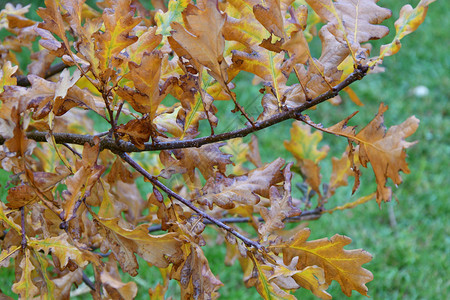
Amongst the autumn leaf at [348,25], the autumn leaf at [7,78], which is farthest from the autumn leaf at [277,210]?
the autumn leaf at [7,78]

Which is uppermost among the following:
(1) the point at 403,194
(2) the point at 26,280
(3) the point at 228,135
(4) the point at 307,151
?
(3) the point at 228,135

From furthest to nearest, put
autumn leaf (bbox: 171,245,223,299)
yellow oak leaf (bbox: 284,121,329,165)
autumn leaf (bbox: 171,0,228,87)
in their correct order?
yellow oak leaf (bbox: 284,121,329,165) → autumn leaf (bbox: 171,245,223,299) → autumn leaf (bbox: 171,0,228,87)

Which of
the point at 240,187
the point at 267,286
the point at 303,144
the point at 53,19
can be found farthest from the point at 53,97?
the point at 303,144

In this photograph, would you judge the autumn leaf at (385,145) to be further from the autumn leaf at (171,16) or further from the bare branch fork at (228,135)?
the autumn leaf at (171,16)

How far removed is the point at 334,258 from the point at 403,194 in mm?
2236

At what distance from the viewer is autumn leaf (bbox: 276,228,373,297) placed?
34.7 inches

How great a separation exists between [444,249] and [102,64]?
2236 mm

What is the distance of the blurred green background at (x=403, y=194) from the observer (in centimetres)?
228

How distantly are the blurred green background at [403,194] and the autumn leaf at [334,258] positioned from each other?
282mm

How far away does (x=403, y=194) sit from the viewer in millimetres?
2957

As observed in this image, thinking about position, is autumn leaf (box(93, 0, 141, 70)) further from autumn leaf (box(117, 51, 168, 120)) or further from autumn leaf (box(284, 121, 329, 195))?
autumn leaf (box(284, 121, 329, 195))

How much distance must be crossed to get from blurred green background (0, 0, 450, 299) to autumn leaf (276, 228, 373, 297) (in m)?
0.28

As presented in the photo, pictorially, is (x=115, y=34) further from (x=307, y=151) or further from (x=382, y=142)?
(x=307, y=151)

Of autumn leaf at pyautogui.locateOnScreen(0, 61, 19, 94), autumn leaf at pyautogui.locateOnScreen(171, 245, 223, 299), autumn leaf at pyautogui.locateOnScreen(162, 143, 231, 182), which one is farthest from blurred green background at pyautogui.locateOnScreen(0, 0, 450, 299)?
autumn leaf at pyautogui.locateOnScreen(0, 61, 19, 94)
